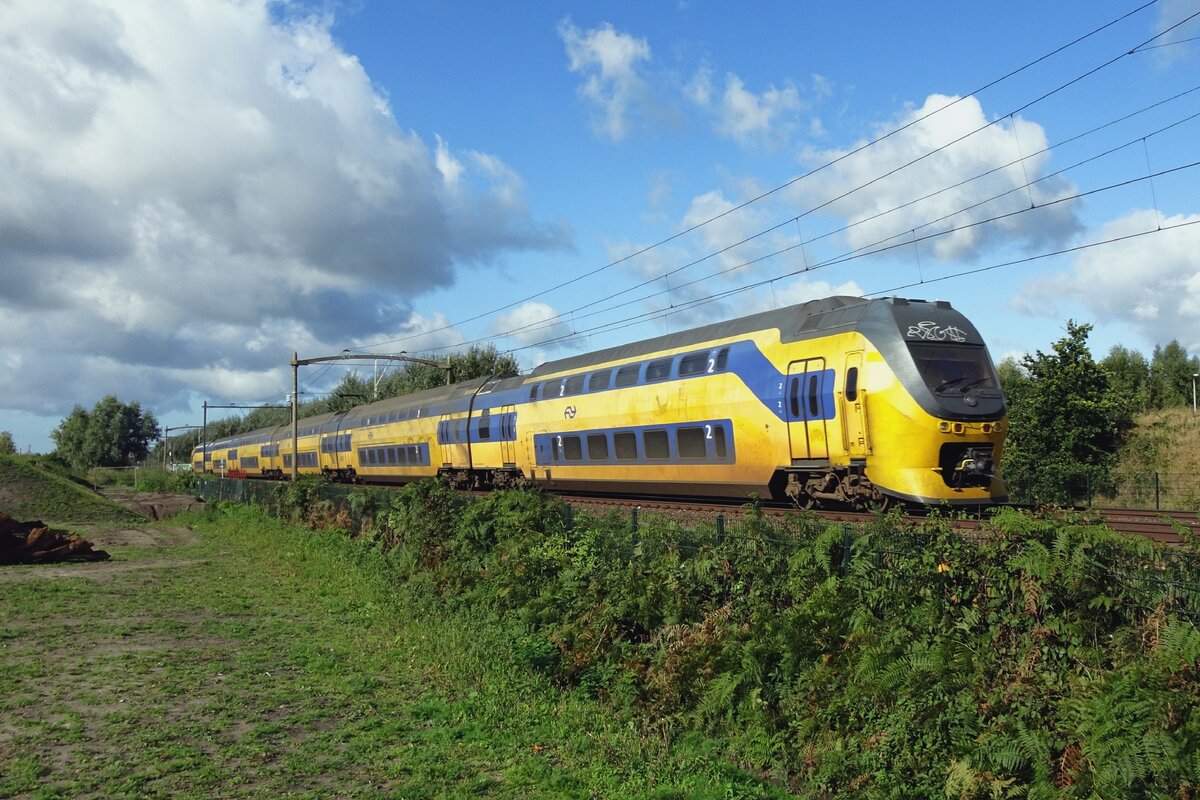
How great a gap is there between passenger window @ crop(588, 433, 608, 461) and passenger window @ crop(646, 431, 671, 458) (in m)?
2.15

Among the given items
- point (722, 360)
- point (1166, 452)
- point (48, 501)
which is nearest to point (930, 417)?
point (722, 360)

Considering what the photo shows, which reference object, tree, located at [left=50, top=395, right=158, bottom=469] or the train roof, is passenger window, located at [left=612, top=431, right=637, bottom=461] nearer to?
the train roof

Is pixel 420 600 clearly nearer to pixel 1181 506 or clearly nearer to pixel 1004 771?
pixel 1004 771

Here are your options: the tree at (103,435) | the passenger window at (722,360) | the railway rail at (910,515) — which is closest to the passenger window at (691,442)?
the railway rail at (910,515)

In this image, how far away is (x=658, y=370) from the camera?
2245cm

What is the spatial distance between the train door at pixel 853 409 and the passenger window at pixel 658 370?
5.91m

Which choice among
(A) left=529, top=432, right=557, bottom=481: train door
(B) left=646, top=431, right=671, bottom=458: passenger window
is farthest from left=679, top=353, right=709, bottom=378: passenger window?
(A) left=529, top=432, right=557, bottom=481: train door

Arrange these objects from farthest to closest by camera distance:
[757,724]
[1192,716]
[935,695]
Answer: [757,724]
[935,695]
[1192,716]

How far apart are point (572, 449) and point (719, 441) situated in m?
7.21

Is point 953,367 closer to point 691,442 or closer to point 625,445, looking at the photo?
point 691,442

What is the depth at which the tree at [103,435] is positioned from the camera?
128 m

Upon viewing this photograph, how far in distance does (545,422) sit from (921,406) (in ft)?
46.6

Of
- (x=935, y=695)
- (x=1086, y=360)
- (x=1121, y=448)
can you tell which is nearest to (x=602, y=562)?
(x=935, y=695)

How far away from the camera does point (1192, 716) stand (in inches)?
253
